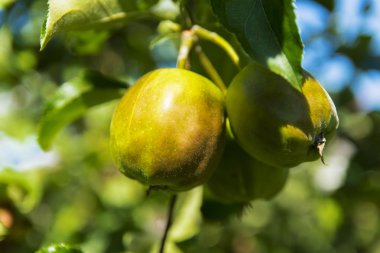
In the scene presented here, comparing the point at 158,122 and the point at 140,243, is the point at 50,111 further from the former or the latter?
the point at 140,243

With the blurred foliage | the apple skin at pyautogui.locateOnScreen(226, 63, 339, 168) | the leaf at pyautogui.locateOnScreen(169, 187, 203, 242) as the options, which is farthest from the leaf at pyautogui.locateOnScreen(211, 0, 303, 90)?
the leaf at pyautogui.locateOnScreen(169, 187, 203, 242)

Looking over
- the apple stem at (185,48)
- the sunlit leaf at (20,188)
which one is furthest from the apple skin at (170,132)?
the sunlit leaf at (20,188)

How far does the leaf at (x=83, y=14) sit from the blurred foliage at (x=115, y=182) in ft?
0.53

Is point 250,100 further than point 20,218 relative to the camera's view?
No

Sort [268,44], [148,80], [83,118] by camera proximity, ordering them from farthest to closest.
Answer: [83,118], [148,80], [268,44]

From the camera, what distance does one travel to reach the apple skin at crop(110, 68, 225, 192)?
1.08m

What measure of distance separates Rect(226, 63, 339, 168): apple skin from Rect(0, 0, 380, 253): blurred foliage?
0.48 meters

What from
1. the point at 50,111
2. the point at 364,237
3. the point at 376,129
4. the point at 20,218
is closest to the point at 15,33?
the point at 20,218

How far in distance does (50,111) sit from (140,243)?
92 centimetres

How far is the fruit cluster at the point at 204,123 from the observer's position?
42.8 inches

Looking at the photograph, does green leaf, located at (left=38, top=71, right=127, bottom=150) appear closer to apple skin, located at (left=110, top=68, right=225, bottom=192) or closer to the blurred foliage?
the blurred foliage

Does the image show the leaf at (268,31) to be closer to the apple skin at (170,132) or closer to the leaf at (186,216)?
the apple skin at (170,132)

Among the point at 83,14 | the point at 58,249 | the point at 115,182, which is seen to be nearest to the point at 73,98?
the point at 83,14

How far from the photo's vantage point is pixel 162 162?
1.08 meters
